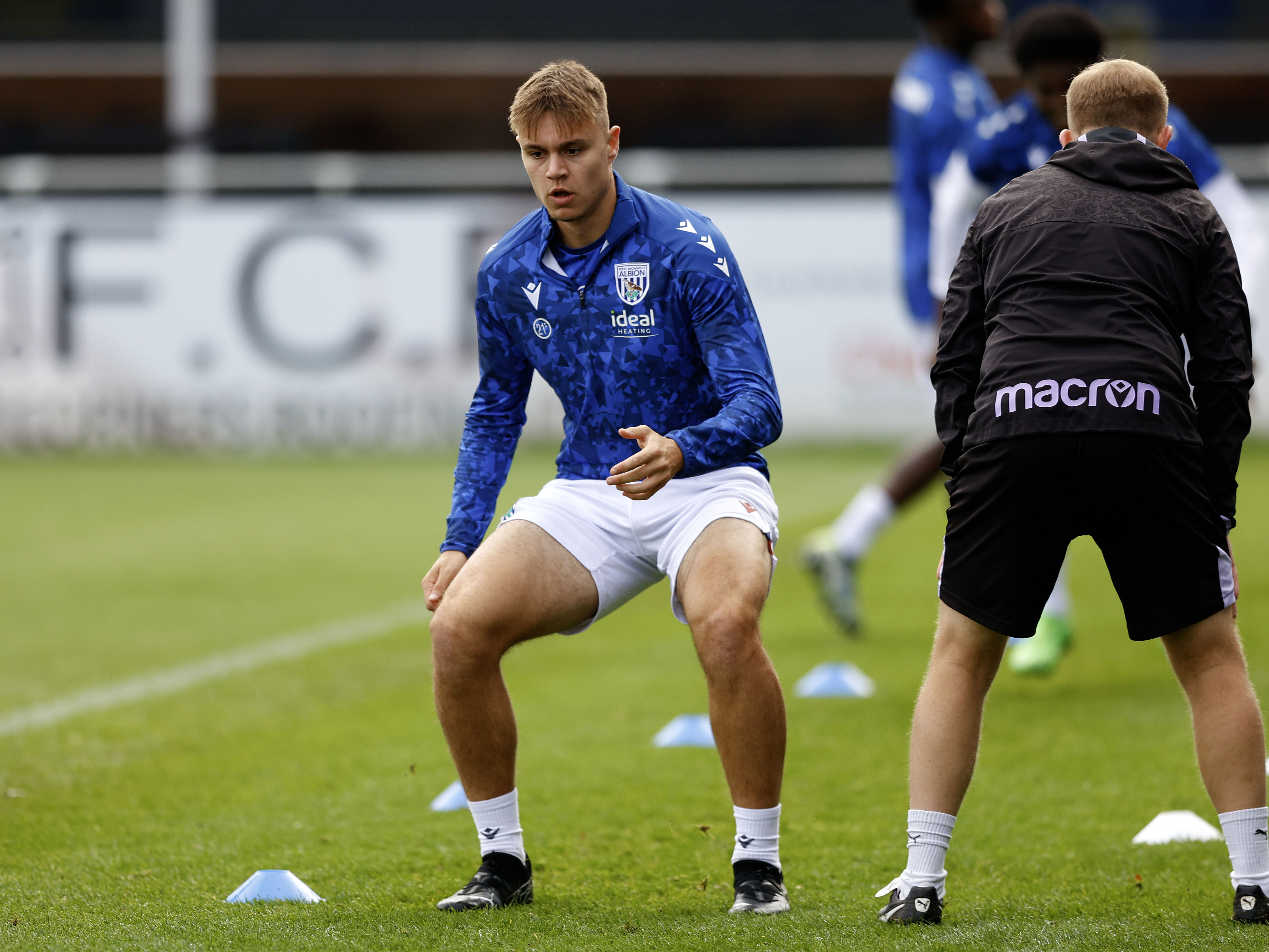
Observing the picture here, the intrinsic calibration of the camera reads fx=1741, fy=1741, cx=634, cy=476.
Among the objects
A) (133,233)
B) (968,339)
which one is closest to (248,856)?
(968,339)

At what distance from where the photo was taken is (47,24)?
26531mm

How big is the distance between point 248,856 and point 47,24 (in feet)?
81.6

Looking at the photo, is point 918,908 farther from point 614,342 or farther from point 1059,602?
point 1059,602

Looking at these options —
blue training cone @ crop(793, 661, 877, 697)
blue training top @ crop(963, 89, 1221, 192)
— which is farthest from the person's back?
blue training cone @ crop(793, 661, 877, 697)

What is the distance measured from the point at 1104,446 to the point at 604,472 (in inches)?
50.3

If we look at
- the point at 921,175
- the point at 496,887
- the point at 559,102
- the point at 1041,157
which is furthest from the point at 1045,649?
the point at 559,102

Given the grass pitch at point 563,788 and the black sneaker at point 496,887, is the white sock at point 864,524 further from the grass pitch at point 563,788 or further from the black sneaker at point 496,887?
the black sneaker at point 496,887

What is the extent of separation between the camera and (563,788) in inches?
200

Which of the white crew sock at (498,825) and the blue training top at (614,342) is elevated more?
the blue training top at (614,342)

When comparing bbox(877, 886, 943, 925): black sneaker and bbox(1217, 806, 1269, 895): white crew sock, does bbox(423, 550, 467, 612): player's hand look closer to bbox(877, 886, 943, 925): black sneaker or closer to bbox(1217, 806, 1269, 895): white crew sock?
bbox(877, 886, 943, 925): black sneaker

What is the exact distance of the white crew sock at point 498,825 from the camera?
12.7 feet

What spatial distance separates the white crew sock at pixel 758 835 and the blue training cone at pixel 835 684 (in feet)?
8.68

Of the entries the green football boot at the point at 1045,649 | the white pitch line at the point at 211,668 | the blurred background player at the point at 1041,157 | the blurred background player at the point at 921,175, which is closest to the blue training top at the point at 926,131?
the blurred background player at the point at 921,175

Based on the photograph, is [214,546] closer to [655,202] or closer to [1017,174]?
[1017,174]
